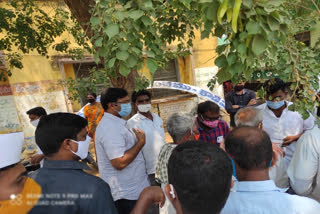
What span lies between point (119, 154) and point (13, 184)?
0.84 metres

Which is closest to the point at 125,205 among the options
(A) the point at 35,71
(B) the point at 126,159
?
(B) the point at 126,159

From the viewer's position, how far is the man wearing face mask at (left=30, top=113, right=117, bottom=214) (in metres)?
1.05

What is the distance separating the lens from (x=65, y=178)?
3.67ft

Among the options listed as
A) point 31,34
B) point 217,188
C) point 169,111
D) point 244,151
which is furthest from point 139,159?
point 169,111

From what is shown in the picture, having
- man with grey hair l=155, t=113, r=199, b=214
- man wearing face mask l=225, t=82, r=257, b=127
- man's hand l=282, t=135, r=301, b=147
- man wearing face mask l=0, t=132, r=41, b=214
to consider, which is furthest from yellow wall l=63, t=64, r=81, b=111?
man's hand l=282, t=135, r=301, b=147

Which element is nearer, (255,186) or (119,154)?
(255,186)

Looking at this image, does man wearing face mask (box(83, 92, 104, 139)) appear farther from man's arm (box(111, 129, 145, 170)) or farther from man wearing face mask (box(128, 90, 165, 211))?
man's arm (box(111, 129, 145, 170))

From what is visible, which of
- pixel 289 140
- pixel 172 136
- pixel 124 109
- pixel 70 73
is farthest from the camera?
pixel 70 73

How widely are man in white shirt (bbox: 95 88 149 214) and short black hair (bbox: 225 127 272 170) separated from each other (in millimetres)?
968

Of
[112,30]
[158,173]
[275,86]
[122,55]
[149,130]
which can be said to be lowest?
[158,173]

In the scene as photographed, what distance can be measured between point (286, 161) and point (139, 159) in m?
1.68

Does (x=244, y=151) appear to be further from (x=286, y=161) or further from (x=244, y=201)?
(x=286, y=161)

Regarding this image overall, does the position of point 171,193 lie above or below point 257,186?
above

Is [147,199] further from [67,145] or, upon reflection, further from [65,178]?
[67,145]
